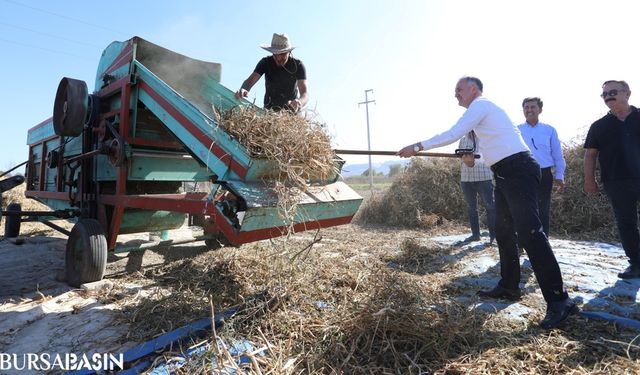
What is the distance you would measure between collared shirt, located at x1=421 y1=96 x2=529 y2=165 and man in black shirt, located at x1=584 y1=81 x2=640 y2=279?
158 centimetres

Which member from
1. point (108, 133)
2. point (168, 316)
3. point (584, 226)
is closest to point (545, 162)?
point (584, 226)

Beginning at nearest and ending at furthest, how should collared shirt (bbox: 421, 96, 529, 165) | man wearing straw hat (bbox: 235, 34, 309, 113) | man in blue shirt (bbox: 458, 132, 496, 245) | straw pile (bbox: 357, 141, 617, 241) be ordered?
1. collared shirt (bbox: 421, 96, 529, 165)
2. man wearing straw hat (bbox: 235, 34, 309, 113)
3. man in blue shirt (bbox: 458, 132, 496, 245)
4. straw pile (bbox: 357, 141, 617, 241)

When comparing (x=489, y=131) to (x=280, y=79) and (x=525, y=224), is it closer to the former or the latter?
(x=525, y=224)

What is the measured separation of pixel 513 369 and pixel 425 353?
456 mm

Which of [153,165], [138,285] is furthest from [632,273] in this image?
[153,165]

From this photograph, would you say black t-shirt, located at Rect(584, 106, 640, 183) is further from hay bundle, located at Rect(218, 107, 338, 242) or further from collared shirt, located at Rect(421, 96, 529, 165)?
hay bundle, located at Rect(218, 107, 338, 242)

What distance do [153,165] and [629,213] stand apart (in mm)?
5149

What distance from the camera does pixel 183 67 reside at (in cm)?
443

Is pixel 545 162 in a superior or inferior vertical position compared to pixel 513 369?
superior

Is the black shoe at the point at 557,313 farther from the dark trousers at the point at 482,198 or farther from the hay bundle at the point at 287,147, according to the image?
the dark trousers at the point at 482,198

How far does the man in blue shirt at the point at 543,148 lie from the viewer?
4387mm

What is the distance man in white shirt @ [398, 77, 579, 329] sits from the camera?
8.57ft

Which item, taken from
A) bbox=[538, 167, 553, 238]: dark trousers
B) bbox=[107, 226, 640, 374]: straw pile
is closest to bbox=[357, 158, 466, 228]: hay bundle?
bbox=[538, 167, 553, 238]: dark trousers

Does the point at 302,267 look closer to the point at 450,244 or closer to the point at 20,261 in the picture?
the point at 450,244
